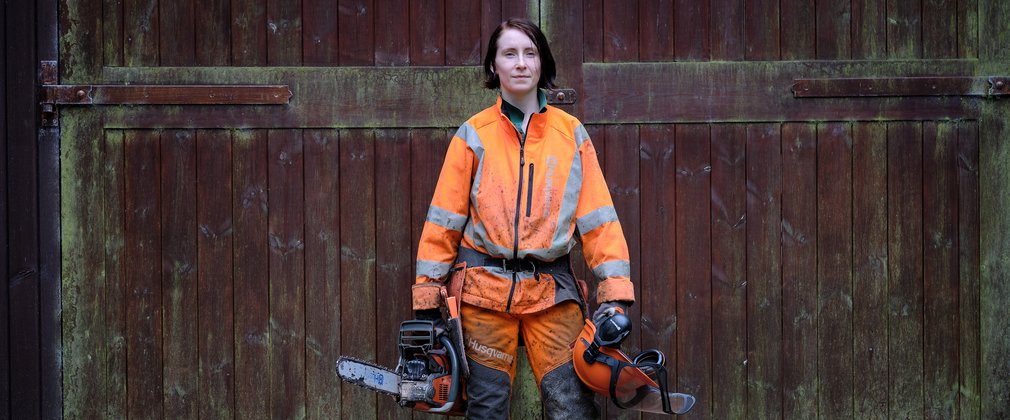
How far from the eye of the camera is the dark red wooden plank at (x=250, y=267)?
379 centimetres

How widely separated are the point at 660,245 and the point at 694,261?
6.0 inches

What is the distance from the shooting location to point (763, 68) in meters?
3.83

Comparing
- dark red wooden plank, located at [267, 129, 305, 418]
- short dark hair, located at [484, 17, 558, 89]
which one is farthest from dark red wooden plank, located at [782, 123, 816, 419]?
dark red wooden plank, located at [267, 129, 305, 418]

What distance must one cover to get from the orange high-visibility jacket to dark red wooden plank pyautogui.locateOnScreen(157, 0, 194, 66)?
4.33ft

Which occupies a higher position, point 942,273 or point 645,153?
point 645,153

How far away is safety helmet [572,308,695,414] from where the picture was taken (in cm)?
289

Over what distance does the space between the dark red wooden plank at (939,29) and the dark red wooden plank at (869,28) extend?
17 cm

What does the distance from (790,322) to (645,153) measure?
90cm

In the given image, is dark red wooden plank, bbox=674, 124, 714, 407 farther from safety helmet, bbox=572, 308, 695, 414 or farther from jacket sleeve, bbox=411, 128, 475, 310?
jacket sleeve, bbox=411, 128, 475, 310

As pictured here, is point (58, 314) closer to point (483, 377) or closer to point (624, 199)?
point (483, 377)

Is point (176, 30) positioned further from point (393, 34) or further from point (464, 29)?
point (464, 29)

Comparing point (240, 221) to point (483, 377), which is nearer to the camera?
point (483, 377)

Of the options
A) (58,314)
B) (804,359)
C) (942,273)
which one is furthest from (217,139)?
(942,273)

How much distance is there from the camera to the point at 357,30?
12.5ft
